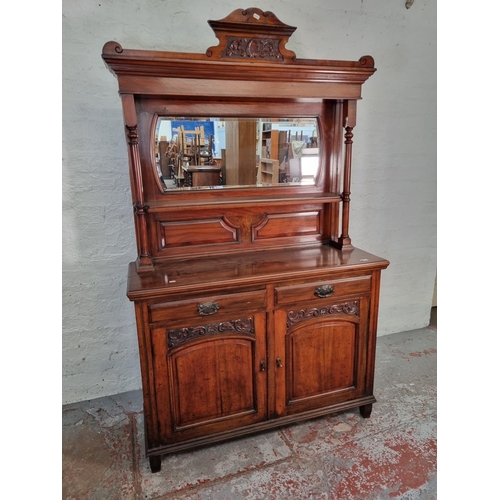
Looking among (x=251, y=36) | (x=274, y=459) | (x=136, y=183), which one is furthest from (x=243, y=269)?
(x=251, y=36)

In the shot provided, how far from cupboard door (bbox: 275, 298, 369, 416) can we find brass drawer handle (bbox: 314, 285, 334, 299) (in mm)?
73

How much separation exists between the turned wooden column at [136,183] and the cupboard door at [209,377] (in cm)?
39

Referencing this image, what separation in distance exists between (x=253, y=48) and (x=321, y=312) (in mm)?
1310

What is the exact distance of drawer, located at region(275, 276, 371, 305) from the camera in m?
1.84

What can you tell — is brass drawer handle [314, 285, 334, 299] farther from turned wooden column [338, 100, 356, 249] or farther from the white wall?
the white wall

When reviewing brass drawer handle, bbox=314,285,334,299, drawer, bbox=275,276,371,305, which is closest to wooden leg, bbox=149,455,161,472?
drawer, bbox=275,276,371,305

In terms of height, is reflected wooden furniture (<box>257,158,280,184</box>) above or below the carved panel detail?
below

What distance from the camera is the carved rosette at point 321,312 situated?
1.88 meters

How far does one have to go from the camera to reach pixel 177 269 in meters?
1.89

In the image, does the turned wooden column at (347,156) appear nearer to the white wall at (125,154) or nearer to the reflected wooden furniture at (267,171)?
the reflected wooden furniture at (267,171)

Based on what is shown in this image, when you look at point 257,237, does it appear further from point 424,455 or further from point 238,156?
point 424,455

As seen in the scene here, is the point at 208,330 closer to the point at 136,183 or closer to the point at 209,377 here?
the point at 209,377

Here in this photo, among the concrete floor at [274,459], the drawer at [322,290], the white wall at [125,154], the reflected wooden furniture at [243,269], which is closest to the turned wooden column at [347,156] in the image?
the reflected wooden furniture at [243,269]
